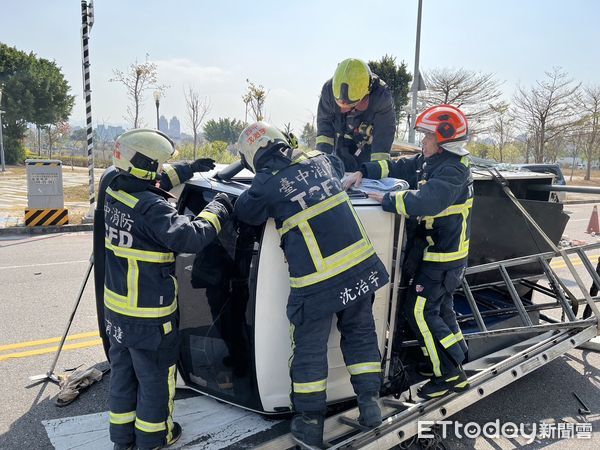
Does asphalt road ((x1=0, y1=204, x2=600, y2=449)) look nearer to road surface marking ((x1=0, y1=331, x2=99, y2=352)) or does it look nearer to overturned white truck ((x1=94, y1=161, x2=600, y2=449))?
road surface marking ((x1=0, y1=331, x2=99, y2=352))

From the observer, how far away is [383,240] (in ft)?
8.91

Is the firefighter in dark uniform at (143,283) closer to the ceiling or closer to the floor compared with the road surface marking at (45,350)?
closer to the ceiling

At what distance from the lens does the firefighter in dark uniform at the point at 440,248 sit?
2.86 m

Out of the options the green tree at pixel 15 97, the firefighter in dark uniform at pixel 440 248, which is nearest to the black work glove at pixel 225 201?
the firefighter in dark uniform at pixel 440 248

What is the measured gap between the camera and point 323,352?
2492 mm

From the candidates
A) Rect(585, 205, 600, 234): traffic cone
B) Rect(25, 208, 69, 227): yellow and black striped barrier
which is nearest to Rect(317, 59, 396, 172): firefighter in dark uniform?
Rect(25, 208, 69, 227): yellow and black striped barrier

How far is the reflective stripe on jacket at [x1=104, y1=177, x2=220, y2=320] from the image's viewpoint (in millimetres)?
2418

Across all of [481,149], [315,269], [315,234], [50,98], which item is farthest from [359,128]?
[50,98]

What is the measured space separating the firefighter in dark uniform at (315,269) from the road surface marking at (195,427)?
45cm

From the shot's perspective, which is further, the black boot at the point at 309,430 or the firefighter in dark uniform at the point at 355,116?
the firefighter in dark uniform at the point at 355,116

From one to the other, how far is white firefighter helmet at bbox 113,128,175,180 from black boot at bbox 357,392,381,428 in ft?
5.30

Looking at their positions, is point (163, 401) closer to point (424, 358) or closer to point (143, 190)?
point (143, 190)

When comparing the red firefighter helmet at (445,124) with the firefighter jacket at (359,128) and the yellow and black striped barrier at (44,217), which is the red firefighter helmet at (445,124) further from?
the yellow and black striped barrier at (44,217)

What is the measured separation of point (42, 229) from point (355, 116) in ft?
27.2
